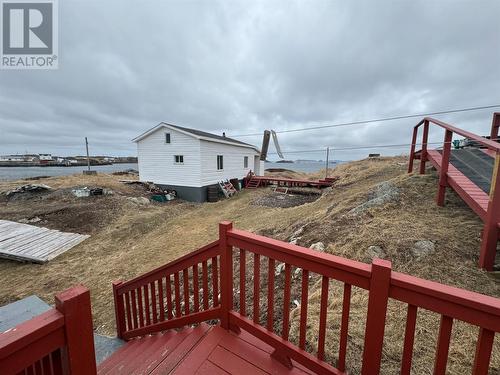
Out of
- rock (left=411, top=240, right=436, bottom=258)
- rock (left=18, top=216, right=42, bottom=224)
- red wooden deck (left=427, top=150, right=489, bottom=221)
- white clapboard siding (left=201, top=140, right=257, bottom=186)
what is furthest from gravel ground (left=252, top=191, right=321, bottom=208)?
rock (left=18, top=216, right=42, bottom=224)

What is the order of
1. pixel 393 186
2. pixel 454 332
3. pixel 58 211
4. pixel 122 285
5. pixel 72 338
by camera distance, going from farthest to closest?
pixel 58 211 → pixel 393 186 → pixel 122 285 → pixel 454 332 → pixel 72 338

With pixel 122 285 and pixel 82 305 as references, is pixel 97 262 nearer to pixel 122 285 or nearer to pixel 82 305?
pixel 122 285

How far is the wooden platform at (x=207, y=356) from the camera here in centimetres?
166

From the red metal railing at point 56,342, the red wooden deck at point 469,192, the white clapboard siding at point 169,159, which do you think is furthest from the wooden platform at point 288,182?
the red metal railing at point 56,342

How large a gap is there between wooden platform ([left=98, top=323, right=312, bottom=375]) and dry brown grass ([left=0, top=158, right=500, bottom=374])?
60 centimetres

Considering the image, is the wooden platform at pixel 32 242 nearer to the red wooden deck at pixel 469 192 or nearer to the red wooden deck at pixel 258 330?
the red wooden deck at pixel 258 330

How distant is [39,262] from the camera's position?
6.39 meters

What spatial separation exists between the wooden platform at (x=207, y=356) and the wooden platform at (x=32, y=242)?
633 centimetres

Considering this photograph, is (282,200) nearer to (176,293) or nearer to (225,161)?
(225,161)

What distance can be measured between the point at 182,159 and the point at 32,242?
8.13 meters

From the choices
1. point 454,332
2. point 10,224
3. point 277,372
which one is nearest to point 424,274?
point 454,332

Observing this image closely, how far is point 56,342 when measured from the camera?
37.3 inches

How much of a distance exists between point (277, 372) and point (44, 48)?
41.2ft

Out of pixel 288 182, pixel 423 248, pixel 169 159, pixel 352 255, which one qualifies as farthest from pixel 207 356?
pixel 288 182
